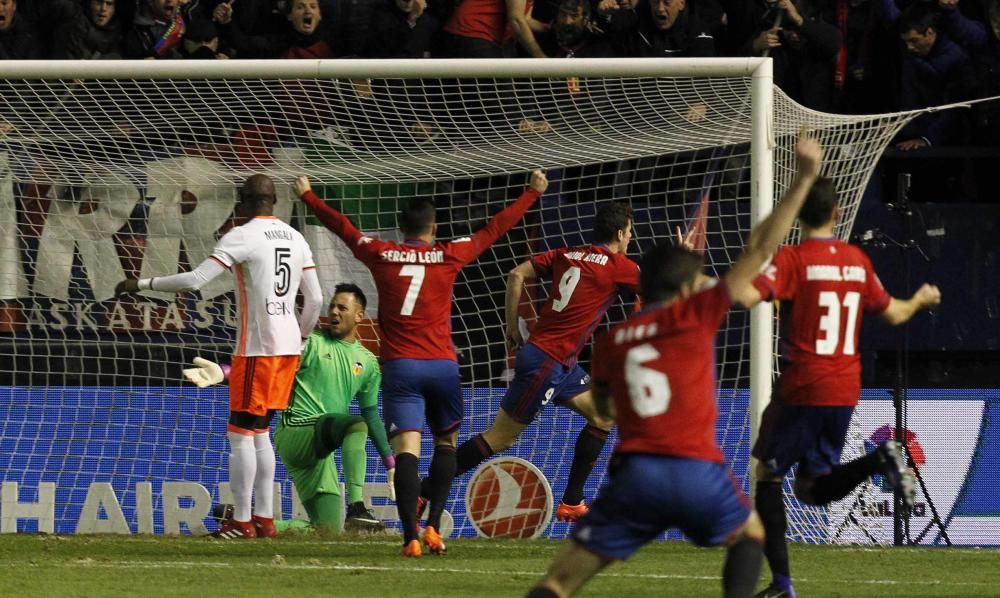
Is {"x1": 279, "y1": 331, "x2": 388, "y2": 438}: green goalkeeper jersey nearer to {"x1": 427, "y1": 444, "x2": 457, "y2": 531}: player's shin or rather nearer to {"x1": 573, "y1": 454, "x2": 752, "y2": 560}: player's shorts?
{"x1": 427, "y1": 444, "x2": 457, "y2": 531}: player's shin

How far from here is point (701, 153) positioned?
469 inches

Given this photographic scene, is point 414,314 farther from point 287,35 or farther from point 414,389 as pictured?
point 287,35

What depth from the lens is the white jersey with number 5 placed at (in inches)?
380

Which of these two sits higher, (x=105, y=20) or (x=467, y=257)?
(x=105, y=20)

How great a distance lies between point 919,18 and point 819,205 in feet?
20.5

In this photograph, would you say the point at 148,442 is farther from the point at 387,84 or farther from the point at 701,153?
the point at 701,153

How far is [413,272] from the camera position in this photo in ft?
29.5

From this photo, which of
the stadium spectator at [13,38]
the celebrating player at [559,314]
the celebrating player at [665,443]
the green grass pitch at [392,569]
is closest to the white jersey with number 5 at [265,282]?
the green grass pitch at [392,569]

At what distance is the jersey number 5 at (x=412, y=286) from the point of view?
8969 millimetres

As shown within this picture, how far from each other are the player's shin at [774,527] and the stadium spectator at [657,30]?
5.97 m

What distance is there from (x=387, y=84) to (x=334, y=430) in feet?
7.37

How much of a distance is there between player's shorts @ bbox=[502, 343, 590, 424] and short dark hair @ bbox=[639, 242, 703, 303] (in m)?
4.69

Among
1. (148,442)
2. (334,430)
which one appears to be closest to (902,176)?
(334,430)

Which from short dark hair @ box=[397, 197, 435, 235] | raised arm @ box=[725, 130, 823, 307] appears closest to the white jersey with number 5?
short dark hair @ box=[397, 197, 435, 235]
